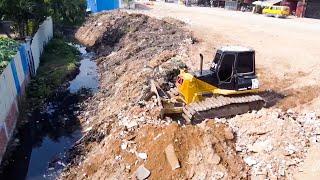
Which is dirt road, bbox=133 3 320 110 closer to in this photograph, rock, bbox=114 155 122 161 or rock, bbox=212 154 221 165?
rock, bbox=212 154 221 165

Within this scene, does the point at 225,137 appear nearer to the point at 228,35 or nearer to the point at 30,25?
the point at 228,35

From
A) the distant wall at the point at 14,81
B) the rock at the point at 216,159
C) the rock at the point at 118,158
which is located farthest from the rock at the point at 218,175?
the distant wall at the point at 14,81

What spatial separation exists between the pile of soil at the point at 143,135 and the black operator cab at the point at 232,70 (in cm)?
184

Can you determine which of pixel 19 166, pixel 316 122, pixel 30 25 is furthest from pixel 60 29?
pixel 316 122

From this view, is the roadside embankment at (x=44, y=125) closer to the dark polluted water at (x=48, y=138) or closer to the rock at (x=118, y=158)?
the dark polluted water at (x=48, y=138)

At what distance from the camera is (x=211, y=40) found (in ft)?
86.1

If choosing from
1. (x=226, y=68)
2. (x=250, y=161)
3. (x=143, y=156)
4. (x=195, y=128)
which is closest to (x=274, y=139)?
(x=250, y=161)

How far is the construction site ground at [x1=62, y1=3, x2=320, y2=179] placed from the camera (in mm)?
10992

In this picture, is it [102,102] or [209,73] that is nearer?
[209,73]

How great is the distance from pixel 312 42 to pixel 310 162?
1729cm

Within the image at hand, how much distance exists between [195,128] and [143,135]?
5.77ft

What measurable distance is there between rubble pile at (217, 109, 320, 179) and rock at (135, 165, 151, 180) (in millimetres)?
2865

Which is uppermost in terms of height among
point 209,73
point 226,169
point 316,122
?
point 209,73

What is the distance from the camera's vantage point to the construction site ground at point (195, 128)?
36.1 ft
